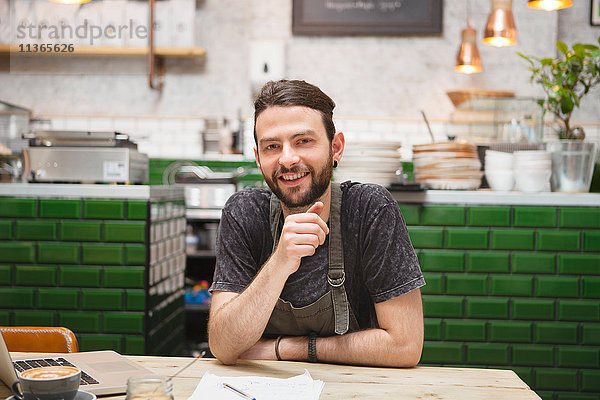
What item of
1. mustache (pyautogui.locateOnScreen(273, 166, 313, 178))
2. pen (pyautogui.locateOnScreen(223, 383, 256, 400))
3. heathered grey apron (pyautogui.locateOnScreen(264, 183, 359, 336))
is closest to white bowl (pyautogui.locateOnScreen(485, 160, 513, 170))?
heathered grey apron (pyautogui.locateOnScreen(264, 183, 359, 336))

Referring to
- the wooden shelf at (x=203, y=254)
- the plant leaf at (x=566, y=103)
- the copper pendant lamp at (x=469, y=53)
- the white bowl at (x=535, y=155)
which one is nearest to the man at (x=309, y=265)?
the white bowl at (x=535, y=155)

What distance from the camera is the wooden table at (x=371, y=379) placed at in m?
1.09

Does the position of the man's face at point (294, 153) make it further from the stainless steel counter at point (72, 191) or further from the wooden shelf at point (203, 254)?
the wooden shelf at point (203, 254)

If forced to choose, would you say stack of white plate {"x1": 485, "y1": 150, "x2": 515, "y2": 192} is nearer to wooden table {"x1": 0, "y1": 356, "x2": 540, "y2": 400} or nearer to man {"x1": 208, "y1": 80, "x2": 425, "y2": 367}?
man {"x1": 208, "y1": 80, "x2": 425, "y2": 367}

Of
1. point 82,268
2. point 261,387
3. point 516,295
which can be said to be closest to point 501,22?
point 516,295

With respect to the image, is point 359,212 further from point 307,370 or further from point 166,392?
point 166,392

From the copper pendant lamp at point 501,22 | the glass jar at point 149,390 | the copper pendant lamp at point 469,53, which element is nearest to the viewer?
the glass jar at point 149,390

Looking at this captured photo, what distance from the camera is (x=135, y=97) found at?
17.2ft

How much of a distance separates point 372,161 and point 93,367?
158 cm

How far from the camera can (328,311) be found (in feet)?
5.10

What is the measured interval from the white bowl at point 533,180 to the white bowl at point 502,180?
0.18 ft

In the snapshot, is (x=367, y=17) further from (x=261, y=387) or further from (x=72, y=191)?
(x=261, y=387)

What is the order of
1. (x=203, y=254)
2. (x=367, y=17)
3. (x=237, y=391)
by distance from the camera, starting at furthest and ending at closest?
(x=367, y=17)
(x=203, y=254)
(x=237, y=391)

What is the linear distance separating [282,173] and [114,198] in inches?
46.6
